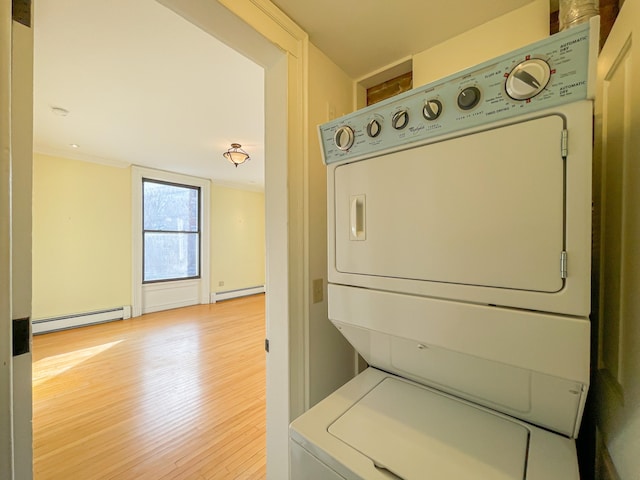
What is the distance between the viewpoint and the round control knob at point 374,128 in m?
0.80

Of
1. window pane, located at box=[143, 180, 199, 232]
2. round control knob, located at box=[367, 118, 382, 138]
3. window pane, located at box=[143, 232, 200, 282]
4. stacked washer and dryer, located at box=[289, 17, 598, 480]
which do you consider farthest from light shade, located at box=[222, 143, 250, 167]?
round control knob, located at box=[367, 118, 382, 138]

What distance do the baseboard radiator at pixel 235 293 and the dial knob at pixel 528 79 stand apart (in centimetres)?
572

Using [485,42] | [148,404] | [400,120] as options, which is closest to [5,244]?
[400,120]

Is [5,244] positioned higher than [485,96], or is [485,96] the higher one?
[485,96]

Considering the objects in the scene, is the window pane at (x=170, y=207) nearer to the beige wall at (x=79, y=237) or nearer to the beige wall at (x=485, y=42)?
the beige wall at (x=79, y=237)

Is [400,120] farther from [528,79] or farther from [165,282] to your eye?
[165,282]

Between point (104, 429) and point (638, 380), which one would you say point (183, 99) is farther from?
point (638, 380)

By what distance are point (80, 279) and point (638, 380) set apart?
5336 mm

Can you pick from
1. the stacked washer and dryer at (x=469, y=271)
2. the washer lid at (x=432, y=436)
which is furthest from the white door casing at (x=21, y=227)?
the washer lid at (x=432, y=436)

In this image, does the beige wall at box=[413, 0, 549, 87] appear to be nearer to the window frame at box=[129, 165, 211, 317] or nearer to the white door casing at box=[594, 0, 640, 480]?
the white door casing at box=[594, 0, 640, 480]

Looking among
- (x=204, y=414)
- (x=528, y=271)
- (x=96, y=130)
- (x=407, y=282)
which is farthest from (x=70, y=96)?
(x=528, y=271)

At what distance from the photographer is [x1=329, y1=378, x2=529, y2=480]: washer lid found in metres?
0.59

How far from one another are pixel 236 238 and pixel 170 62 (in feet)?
14.4

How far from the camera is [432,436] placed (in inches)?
27.2
